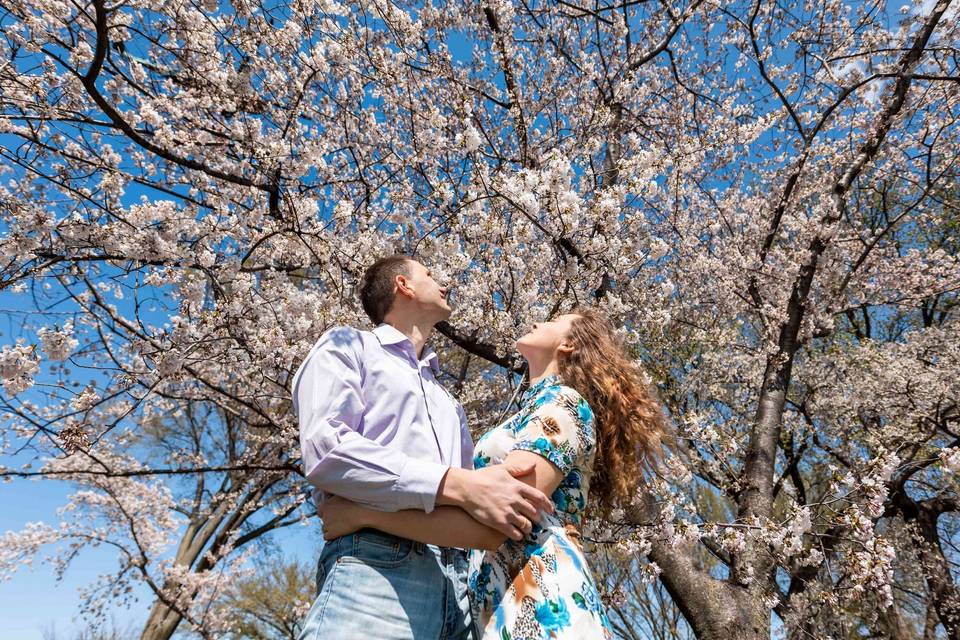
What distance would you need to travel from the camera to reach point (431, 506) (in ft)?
4.06

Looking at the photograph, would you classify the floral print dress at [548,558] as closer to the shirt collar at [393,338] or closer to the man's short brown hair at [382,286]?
the shirt collar at [393,338]

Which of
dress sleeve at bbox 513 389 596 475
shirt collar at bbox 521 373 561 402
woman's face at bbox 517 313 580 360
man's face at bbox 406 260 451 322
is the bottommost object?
dress sleeve at bbox 513 389 596 475

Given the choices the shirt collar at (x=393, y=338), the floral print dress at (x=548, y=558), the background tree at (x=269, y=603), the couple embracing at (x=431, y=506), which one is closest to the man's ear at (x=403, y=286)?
the shirt collar at (x=393, y=338)

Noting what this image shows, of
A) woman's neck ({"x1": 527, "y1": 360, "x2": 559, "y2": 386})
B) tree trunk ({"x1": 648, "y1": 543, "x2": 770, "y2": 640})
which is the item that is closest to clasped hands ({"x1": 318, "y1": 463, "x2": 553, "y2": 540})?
woman's neck ({"x1": 527, "y1": 360, "x2": 559, "y2": 386})

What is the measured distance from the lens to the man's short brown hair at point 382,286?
203cm

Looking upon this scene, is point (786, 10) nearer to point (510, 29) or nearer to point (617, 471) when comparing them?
point (510, 29)

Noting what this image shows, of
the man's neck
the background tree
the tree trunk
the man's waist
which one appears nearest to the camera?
the man's waist

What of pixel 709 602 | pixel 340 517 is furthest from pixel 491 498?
pixel 709 602

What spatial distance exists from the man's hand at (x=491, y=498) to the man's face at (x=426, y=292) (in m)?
0.85

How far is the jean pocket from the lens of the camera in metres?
1.25

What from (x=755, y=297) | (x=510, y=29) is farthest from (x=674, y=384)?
(x=510, y=29)

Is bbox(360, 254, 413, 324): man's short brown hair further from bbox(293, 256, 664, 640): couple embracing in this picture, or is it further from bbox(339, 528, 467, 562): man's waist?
bbox(339, 528, 467, 562): man's waist

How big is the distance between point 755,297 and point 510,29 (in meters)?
4.15

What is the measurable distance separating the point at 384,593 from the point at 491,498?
1.06 ft
